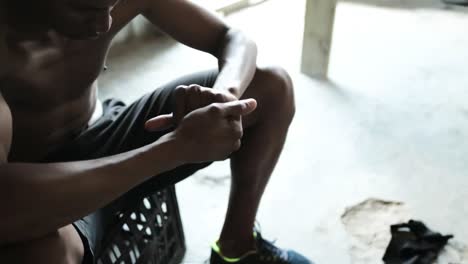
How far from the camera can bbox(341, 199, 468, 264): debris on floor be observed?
1364 millimetres

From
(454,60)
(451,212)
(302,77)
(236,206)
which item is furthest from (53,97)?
(454,60)

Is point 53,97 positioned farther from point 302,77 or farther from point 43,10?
point 302,77

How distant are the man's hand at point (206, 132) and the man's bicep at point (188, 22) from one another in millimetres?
335

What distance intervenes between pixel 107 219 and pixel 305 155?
0.80 metres

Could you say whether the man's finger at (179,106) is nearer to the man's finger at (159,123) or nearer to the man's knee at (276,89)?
the man's finger at (159,123)

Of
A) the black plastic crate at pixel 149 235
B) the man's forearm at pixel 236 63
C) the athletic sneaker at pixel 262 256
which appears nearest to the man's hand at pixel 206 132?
the man's forearm at pixel 236 63

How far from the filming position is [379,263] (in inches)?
53.1

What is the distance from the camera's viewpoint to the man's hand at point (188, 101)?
102 cm

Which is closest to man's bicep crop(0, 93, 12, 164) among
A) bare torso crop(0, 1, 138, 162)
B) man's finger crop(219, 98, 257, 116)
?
bare torso crop(0, 1, 138, 162)

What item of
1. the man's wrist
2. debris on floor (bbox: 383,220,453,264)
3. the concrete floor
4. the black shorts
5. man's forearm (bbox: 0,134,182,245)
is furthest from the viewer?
the concrete floor

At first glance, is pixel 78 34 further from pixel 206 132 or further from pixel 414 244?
pixel 414 244

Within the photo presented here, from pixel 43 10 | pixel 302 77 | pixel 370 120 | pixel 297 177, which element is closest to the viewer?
pixel 43 10

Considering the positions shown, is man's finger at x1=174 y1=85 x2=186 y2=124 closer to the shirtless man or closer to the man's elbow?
the shirtless man

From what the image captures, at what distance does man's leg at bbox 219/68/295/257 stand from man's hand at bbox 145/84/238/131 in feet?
0.51
